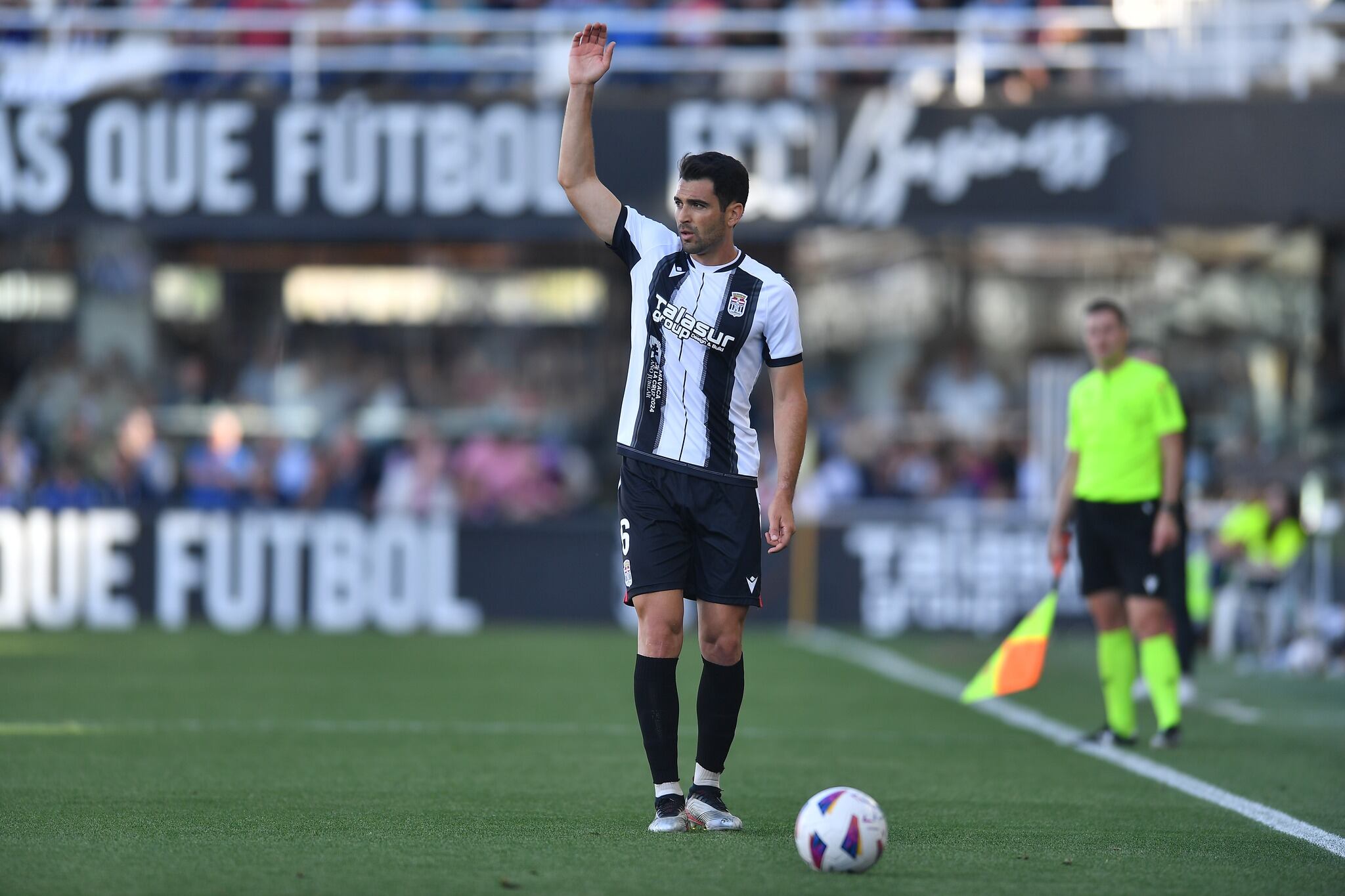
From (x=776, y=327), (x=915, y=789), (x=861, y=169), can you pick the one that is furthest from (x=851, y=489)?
(x=776, y=327)

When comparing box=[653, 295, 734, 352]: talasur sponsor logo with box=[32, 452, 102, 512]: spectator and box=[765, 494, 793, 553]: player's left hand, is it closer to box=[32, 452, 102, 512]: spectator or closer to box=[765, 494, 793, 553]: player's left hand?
box=[765, 494, 793, 553]: player's left hand

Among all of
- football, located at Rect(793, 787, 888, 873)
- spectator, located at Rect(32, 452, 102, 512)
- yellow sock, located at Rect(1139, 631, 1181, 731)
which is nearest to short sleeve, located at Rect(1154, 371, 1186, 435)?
yellow sock, located at Rect(1139, 631, 1181, 731)

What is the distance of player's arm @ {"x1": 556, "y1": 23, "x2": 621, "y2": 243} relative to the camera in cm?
584

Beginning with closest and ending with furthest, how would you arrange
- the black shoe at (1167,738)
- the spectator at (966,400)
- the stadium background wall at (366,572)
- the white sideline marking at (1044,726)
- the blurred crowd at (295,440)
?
1. the white sideline marking at (1044,726)
2. the black shoe at (1167,738)
3. the stadium background wall at (366,572)
4. the blurred crowd at (295,440)
5. the spectator at (966,400)

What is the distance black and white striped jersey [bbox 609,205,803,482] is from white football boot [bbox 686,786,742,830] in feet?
3.33

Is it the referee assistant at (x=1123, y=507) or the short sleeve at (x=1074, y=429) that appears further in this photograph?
the short sleeve at (x=1074, y=429)

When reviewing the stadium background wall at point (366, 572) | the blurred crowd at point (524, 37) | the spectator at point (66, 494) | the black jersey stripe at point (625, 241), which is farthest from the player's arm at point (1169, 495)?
the spectator at point (66, 494)

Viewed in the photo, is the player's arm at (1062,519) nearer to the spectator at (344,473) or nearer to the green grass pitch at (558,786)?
the green grass pitch at (558,786)

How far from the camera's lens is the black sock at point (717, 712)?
19.5ft

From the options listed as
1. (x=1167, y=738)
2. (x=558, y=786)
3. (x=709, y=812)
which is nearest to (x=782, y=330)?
(x=709, y=812)

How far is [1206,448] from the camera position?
67.4ft

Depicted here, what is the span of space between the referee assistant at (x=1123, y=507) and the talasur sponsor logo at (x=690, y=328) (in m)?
3.18

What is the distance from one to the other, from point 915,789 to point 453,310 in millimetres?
→ 15560

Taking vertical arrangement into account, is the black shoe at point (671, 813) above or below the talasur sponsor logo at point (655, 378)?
below
